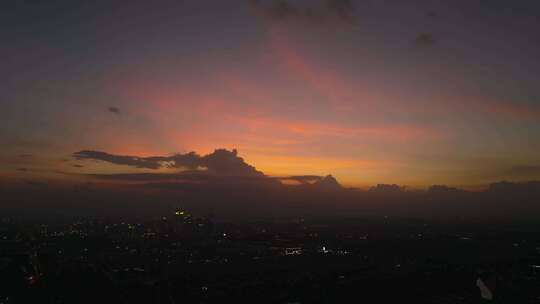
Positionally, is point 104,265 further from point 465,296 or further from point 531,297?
point 531,297

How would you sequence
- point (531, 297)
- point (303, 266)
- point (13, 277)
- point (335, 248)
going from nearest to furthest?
point (531, 297) → point (13, 277) → point (303, 266) → point (335, 248)

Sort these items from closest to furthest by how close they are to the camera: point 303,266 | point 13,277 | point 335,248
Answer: point 13,277, point 303,266, point 335,248

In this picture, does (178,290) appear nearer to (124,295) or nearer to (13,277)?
(124,295)

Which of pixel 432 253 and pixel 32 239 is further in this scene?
pixel 32 239

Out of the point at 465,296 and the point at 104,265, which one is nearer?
the point at 465,296

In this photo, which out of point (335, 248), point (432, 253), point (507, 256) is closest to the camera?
point (507, 256)

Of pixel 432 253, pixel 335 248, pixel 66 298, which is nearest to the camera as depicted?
pixel 66 298

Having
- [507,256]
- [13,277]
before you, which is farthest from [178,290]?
[507,256]

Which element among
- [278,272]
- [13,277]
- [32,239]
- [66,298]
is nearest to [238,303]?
[66,298]
